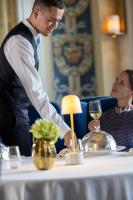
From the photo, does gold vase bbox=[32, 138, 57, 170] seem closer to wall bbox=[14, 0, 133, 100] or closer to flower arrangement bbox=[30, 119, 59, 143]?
flower arrangement bbox=[30, 119, 59, 143]

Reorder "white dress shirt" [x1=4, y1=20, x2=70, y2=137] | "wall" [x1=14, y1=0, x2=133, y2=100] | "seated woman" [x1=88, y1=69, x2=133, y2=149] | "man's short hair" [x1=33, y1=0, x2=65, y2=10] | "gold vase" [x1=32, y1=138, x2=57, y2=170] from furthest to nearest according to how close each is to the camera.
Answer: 1. "wall" [x1=14, y1=0, x2=133, y2=100]
2. "seated woman" [x1=88, y1=69, x2=133, y2=149]
3. "man's short hair" [x1=33, y1=0, x2=65, y2=10]
4. "white dress shirt" [x1=4, y1=20, x2=70, y2=137]
5. "gold vase" [x1=32, y1=138, x2=57, y2=170]

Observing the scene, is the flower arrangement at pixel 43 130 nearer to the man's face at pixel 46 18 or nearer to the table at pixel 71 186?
the table at pixel 71 186

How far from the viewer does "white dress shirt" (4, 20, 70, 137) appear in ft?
8.61

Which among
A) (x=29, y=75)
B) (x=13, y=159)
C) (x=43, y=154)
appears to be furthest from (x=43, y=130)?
(x=29, y=75)

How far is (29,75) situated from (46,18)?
0.36 m

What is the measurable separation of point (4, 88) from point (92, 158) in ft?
2.75

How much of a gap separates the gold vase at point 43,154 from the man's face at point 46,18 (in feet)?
3.46

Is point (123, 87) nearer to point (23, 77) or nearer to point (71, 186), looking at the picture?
point (23, 77)

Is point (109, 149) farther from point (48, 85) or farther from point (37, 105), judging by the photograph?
point (48, 85)

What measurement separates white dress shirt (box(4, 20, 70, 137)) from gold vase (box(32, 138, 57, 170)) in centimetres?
68

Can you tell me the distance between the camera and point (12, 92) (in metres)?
2.84

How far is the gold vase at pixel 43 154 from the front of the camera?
187 centimetres

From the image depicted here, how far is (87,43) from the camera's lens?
18.8ft

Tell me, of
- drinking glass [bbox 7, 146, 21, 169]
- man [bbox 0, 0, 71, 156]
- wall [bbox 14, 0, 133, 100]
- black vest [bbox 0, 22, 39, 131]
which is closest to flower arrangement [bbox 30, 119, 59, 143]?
drinking glass [bbox 7, 146, 21, 169]
